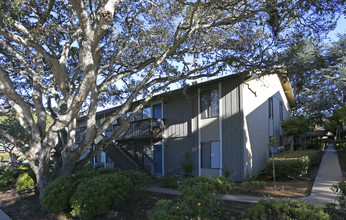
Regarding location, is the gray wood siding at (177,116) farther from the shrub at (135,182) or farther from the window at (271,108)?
the shrub at (135,182)

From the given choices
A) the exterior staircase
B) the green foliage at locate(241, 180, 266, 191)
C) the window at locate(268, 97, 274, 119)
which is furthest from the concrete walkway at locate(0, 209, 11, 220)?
the window at locate(268, 97, 274, 119)

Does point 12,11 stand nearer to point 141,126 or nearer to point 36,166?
point 36,166

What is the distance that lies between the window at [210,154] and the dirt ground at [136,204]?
10.2 feet

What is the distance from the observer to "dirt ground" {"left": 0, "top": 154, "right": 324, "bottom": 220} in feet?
22.5

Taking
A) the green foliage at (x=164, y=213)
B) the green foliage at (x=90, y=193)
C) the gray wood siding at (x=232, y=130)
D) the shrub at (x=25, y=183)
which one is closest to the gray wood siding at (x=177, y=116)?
the gray wood siding at (x=232, y=130)

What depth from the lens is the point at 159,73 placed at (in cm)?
1296

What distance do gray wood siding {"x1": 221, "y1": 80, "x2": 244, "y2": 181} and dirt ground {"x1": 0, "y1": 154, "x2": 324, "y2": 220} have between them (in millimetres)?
1992

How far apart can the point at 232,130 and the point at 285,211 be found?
28.8 feet

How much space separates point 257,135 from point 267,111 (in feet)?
9.19

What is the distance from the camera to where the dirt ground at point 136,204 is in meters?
6.85

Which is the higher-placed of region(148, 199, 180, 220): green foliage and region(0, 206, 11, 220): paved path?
region(148, 199, 180, 220): green foliage

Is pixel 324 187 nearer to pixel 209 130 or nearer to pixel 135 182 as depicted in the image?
pixel 209 130

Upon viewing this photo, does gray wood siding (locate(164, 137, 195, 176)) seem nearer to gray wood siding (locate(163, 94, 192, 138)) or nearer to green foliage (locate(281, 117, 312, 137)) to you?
gray wood siding (locate(163, 94, 192, 138))

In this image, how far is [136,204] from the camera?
768 centimetres
